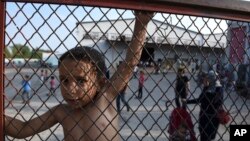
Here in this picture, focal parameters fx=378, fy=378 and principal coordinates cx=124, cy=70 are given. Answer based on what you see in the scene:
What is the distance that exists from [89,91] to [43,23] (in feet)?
1.45

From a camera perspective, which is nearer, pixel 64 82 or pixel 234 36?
pixel 64 82

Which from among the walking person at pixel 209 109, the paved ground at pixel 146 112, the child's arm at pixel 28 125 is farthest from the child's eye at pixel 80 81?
the walking person at pixel 209 109

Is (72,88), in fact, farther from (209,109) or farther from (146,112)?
(146,112)

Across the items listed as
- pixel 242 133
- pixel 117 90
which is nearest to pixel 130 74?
pixel 117 90

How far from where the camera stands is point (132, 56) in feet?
5.85

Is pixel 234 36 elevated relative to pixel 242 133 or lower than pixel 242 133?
elevated

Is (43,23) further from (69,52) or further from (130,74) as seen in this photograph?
(130,74)

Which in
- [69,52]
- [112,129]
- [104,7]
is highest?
[104,7]

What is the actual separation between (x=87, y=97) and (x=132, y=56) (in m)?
0.30

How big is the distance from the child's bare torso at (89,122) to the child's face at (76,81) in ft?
0.22

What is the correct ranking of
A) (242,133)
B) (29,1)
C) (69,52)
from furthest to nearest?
(242,133) → (69,52) → (29,1)

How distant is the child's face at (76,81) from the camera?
176 cm

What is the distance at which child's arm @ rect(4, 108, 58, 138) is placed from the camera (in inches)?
66.3

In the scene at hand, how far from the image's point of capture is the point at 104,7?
156 cm
